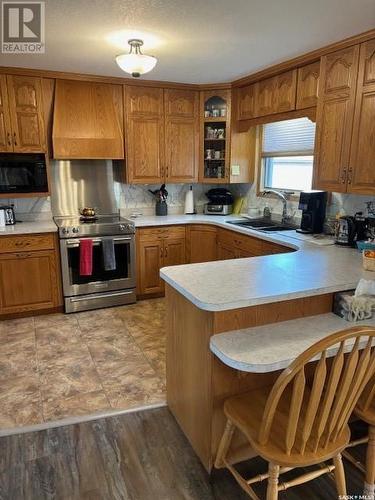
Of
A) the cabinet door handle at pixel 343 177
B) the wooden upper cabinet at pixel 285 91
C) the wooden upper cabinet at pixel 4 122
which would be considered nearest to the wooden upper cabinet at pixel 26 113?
the wooden upper cabinet at pixel 4 122

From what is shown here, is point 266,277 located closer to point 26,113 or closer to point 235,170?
point 235,170

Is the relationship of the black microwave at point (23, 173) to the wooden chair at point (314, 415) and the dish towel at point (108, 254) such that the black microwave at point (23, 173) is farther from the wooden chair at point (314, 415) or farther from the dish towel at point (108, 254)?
the wooden chair at point (314, 415)

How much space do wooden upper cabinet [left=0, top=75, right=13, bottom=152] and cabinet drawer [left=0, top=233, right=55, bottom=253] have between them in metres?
0.88

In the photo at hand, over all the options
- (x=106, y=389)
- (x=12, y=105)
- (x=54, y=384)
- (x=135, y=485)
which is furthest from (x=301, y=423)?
(x=12, y=105)

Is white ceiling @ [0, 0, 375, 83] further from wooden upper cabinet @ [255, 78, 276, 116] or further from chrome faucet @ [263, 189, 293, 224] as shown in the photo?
chrome faucet @ [263, 189, 293, 224]

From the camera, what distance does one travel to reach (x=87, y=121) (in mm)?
3879

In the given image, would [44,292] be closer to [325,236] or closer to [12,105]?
[12,105]

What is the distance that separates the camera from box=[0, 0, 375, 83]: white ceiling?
212 centimetres

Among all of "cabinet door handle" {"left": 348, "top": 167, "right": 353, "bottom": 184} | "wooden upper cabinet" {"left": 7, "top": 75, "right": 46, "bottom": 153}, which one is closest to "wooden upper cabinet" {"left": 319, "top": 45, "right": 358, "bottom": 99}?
"cabinet door handle" {"left": 348, "top": 167, "right": 353, "bottom": 184}

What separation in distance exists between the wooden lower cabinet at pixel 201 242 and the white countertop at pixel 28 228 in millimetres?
1494

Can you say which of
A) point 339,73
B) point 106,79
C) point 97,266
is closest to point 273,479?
point 339,73

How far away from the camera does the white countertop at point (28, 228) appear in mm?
3517

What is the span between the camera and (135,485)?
5.92 feet

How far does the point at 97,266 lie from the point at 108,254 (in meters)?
0.23
